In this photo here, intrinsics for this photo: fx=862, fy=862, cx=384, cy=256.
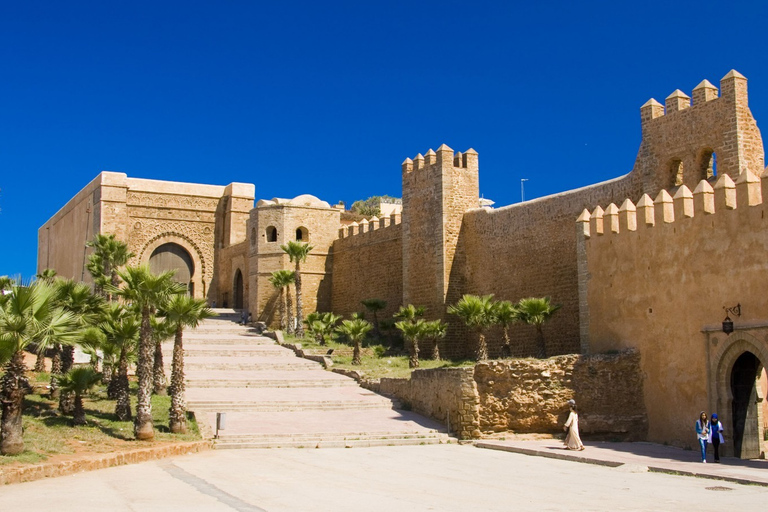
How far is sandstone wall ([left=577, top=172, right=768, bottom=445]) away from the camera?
13.1 m

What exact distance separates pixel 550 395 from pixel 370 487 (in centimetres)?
588

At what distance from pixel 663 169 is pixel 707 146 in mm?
1170

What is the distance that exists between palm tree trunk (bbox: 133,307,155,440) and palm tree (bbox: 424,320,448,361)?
936 centimetres

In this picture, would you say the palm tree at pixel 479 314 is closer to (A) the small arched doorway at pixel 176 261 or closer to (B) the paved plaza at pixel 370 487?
(B) the paved plaza at pixel 370 487

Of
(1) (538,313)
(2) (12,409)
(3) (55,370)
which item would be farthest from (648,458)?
(3) (55,370)

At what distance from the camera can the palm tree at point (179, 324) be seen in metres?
14.1

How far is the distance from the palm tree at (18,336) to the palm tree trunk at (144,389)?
195 centimetres

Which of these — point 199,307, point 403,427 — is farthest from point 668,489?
point 199,307

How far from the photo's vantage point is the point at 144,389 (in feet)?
45.1

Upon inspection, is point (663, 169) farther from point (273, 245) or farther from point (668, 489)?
point (273, 245)

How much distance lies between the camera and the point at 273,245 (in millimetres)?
31672

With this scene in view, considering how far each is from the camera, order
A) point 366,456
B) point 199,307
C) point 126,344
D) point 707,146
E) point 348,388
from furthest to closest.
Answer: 1. point 348,388
2. point 707,146
3. point 126,344
4. point 199,307
5. point 366,456

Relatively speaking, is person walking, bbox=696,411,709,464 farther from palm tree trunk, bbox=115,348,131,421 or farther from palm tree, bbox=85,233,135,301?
palm tree, bbox=85,233,135,301

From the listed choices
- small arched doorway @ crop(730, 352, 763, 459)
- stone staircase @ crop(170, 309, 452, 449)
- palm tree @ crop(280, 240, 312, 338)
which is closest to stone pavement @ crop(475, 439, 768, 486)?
small arched doorway @ crop(730, 352, 763, 459)
